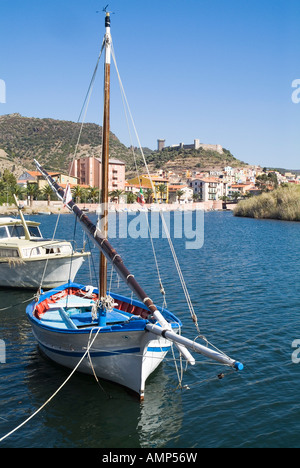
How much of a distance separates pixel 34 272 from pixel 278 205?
8447 centimetres

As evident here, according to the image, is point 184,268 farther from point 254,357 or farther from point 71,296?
point 254,357

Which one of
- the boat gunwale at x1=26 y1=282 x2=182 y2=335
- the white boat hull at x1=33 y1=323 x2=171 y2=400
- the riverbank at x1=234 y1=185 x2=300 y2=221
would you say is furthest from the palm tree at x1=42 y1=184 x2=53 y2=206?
the white boat hull at x1=33 y1=323 x2=171 y2=400

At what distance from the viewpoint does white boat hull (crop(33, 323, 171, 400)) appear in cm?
1270

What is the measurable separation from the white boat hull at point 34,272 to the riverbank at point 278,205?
7744 cm

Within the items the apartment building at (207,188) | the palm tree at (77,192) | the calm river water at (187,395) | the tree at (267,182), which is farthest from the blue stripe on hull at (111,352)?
the apartment building at (207,188)

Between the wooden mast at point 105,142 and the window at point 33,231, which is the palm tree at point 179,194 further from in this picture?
the wooden mast at point 105,142

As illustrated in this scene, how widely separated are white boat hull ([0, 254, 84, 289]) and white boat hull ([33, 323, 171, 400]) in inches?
488

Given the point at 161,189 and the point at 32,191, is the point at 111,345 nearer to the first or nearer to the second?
the point at 32,191

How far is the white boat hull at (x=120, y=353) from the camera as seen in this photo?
500 inches

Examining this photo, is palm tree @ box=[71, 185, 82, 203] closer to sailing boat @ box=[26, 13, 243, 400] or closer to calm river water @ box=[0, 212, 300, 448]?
calm river water @ box=[0, 212, 300, 448]

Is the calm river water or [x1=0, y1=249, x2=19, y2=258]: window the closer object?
the calm river water

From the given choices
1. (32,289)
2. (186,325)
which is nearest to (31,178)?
(32,289)

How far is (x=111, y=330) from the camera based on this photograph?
12.8m
